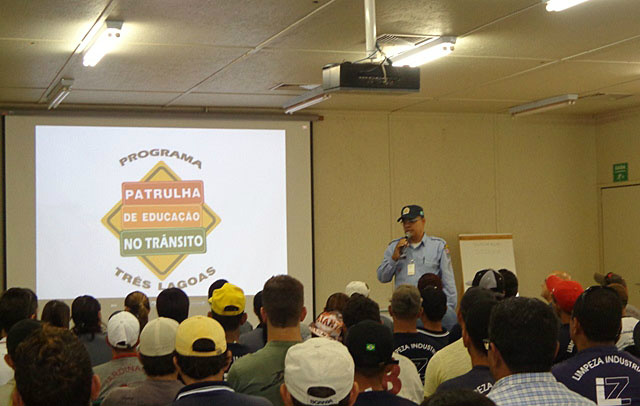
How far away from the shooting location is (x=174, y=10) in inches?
177

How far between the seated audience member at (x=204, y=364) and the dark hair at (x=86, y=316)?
1916 mm

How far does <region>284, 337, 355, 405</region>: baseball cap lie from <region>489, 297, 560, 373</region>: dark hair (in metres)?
0.45

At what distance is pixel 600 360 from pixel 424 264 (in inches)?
139

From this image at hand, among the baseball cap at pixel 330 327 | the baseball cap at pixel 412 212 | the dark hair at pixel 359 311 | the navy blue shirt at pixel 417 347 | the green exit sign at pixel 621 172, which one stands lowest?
the navy blue shirt at pixel 417 347

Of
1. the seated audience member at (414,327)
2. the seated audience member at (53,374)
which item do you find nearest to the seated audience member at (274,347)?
the seated audience member at (414,327)

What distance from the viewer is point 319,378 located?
2.04 m

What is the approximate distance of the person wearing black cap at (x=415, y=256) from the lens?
20.1ft

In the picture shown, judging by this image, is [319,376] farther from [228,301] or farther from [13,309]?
[13,309]

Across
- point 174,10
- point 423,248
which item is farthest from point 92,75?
point 423,248

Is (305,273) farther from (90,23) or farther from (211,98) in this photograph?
(90,23)

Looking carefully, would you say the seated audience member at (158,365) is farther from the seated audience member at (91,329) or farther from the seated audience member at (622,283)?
the seated audience member at (622,283)

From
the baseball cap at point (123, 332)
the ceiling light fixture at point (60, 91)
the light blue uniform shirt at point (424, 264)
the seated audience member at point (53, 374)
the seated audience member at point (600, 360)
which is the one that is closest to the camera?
the seated audience member at point (53, 374)

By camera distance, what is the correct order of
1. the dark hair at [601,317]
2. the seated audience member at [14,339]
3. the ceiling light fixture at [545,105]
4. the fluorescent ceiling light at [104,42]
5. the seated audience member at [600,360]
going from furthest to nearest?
the ceiling light fixture at [545,105]
the fluorescent ceiling light at [104,42]
the seated audience member at [14,339]
the dark hair at [601,317]
the seated audience member at [600,360]

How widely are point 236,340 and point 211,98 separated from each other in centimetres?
394
